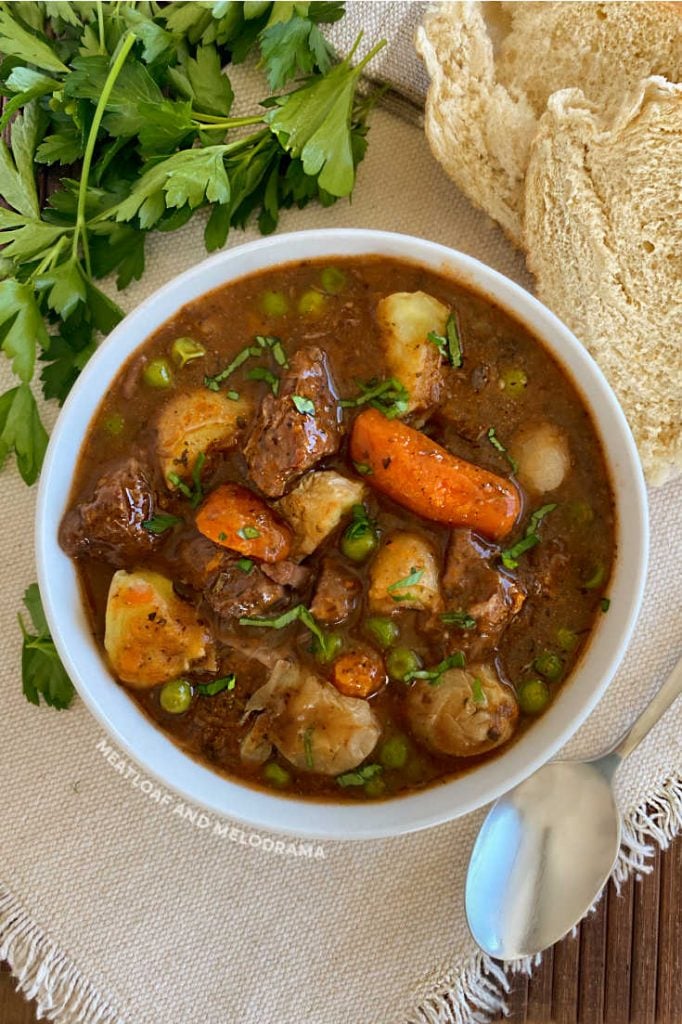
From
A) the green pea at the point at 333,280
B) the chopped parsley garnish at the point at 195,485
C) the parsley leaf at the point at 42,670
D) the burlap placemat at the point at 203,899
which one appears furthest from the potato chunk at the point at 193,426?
the parsley leaf at the point at 42,670

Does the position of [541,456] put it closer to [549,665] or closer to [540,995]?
[549,665]

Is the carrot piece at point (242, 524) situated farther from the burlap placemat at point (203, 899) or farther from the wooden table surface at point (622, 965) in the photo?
the wooden table surface at point (622, 965)

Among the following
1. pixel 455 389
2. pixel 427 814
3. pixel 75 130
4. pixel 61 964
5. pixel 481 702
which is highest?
pixel 455 389

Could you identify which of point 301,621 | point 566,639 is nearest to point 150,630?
point 301,621

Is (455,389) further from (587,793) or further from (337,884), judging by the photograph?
(337,884)

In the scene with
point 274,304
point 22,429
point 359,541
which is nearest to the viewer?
point 359,541

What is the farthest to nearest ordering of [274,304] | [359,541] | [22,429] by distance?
1. [22,429]
2. [274,304]
3. [359,541]

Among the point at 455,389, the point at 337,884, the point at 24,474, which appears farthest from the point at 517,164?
the point at 337,884
